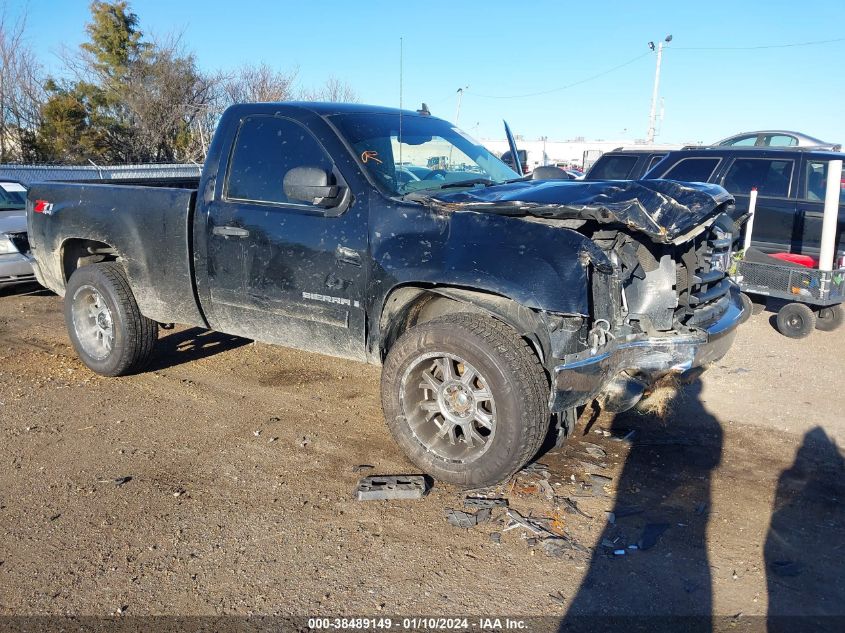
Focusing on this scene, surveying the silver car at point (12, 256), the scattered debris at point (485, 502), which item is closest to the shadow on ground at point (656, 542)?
the scattered debris at point (485, 502)

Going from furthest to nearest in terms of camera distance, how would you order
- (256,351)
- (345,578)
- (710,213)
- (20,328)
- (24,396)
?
(20,328) → (256,351) → (24,396) → (710,213) → (345,578)

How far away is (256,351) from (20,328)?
2.65 meters

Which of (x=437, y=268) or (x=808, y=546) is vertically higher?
(x=437, y=268)

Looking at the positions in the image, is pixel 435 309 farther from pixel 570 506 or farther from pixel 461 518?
pixel 570 506

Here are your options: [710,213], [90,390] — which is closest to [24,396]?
[90,390]

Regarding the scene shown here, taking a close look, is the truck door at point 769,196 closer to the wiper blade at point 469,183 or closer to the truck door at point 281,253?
the wiper blade at point 469,183

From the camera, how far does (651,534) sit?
11.4ft

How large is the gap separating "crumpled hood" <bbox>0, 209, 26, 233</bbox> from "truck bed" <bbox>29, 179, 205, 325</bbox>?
3.18 metres

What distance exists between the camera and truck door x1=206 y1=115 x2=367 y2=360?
4234 mm

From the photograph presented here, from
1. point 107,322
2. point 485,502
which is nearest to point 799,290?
point 485,502

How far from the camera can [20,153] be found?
81.0 feet

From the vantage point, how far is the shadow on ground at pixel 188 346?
621 cm

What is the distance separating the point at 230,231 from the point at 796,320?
6005 mm

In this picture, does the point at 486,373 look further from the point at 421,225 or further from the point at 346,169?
the point at 346,169
